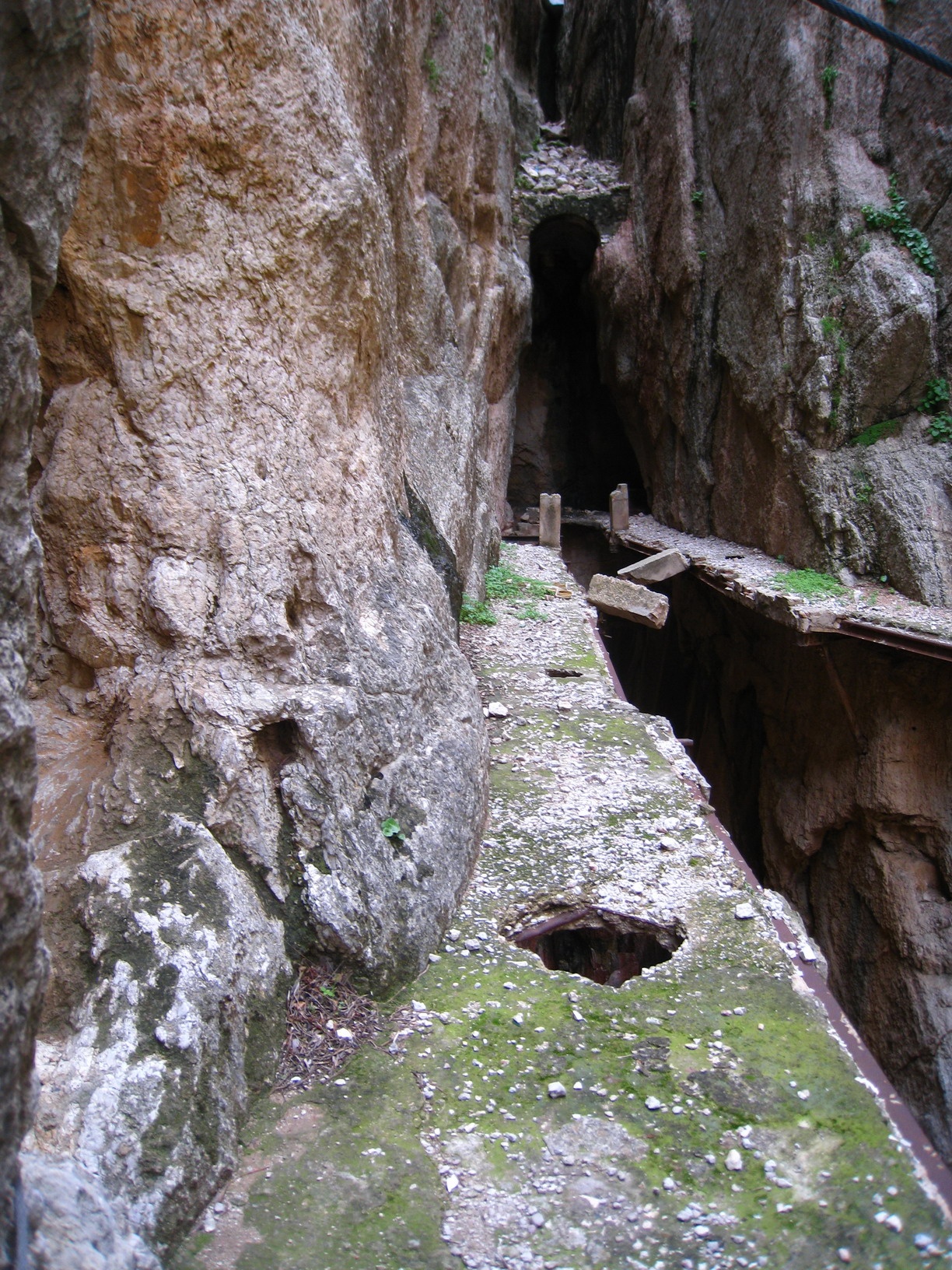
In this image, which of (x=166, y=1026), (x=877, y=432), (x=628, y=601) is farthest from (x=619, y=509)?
(x=166, y=1026)

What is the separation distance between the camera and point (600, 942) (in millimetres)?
5238

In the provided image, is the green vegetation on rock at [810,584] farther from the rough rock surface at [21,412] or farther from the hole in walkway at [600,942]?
the rough rock surface at [21,412]

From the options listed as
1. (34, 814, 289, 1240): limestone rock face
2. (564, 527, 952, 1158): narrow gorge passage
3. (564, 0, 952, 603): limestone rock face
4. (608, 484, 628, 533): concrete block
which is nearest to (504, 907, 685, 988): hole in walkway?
(34, 814, 289, 1240): limestone rock face

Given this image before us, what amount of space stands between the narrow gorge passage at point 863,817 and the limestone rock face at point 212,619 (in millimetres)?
4333

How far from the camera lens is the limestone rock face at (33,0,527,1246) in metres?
2.82

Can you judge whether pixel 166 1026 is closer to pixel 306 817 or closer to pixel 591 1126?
pixel 306 817

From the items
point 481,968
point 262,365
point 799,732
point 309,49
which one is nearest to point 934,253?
point 799,732

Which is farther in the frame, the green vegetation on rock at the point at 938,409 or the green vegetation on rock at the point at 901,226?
the green vegetation on rock at the point at 901,226

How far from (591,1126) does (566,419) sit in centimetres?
2003

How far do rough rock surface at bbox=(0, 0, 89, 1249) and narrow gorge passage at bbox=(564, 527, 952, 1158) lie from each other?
632 cm

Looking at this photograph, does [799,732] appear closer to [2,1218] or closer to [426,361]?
[426,361]

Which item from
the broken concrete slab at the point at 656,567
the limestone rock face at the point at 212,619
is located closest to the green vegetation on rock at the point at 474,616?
the broken concrete slab at the point at 656,567

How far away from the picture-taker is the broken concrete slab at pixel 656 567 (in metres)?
11.7

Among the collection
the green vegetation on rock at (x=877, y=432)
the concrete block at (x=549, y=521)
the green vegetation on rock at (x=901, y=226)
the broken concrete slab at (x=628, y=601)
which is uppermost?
the green vegetation on rock at (x=901, y=226)
